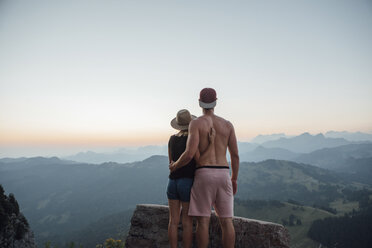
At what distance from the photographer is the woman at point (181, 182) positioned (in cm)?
381

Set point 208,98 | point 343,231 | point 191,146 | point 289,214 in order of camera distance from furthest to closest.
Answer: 1. point 289,214
2. point 343,231
3. point 208,98
4. point 191,146

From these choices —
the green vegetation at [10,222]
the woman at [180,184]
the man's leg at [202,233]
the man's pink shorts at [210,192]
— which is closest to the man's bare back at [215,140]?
the man's pink shorts at [210,192]

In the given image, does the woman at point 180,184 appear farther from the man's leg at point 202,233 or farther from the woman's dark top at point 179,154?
the man's leg at point 202,233

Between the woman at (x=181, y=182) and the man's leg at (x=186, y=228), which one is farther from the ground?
the woman at (x=181, y=182)

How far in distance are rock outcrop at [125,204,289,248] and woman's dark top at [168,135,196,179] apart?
4.78ft

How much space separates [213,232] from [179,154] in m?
1.96

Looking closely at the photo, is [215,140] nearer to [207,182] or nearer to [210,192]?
[207,182]

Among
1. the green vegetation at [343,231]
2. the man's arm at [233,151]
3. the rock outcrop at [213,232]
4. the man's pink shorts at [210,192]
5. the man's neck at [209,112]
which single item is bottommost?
the green vegetation at [343,231]

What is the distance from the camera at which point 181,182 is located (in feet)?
12.5

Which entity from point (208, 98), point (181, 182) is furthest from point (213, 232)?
point (208, 98)

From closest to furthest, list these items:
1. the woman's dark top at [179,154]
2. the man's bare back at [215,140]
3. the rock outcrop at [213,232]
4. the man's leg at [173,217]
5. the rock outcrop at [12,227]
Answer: the man's bare back at [215,140] < the woman's dark top at [179,154] < the man's leg at [173,217] < the rock outcrop at [213,232] < the rock outcrop at [12,227]

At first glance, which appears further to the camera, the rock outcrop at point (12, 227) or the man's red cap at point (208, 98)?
the rock outcrop at point (12, 227)

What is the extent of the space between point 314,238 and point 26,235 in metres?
120

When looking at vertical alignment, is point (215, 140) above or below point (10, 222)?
above
